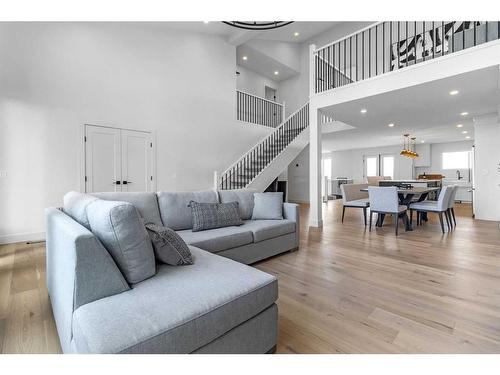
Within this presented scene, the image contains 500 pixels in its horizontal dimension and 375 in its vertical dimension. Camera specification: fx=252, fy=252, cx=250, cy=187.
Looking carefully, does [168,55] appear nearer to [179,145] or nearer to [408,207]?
[179,145]

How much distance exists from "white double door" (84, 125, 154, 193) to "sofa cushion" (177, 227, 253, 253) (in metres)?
3.02

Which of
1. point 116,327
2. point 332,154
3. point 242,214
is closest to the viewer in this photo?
point 116,327

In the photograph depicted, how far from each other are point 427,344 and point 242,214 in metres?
2.28

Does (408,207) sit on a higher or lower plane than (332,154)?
lower

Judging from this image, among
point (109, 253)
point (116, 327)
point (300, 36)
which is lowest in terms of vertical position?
point (116, 327)

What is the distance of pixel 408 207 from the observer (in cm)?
477

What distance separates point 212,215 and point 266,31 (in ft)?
23.8

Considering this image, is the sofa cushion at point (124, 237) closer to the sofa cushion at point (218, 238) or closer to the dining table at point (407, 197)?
the sofa cushion at point (218, 238)

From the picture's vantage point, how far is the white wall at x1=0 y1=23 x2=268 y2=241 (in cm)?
398

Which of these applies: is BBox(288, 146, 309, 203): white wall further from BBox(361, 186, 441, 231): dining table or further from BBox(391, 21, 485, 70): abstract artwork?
BBox(361, 186, 441, 231): dining table

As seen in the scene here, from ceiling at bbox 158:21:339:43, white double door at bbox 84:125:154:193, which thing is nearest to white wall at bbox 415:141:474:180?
ceiling at bbox 158:21:339:43

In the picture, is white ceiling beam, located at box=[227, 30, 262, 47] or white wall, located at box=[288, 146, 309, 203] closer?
white ceiling beam, located at box=[227, 30, 262, 47]

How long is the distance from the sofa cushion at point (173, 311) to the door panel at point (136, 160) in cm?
421
